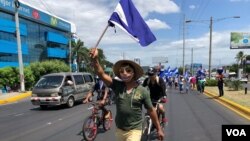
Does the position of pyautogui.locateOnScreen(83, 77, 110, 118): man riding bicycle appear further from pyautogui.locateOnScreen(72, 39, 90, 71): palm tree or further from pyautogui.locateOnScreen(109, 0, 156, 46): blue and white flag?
pyautogui.locateOnScreen(72, 39, 90, 71): palm tree

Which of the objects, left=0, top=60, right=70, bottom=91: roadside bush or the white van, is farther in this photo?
left=0, top=60, right=70, bottom=91: roadside bush

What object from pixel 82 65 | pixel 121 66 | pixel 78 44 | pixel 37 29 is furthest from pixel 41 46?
pixel 121 66

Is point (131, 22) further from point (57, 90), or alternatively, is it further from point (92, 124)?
point (57, 90)

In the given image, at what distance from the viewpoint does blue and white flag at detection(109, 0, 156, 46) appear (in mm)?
6109

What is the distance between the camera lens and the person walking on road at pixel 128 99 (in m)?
4.98

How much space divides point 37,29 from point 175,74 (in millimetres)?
39499

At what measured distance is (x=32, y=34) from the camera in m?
69.2

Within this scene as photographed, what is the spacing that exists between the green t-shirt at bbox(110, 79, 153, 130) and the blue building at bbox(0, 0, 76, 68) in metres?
51.7

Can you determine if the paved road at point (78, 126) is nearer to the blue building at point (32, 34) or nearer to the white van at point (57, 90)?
the white van at point (57, 90)

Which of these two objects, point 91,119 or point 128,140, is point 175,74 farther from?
point 128,140

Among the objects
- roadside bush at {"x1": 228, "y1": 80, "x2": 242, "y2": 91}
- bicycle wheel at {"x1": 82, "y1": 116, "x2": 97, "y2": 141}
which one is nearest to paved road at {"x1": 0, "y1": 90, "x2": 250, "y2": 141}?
bicycle wheel at {"x1": 82, "y1": 116, "x2": 97, "y2": 141}

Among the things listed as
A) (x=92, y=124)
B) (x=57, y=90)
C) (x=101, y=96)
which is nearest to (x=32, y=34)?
(x=57, y=90)

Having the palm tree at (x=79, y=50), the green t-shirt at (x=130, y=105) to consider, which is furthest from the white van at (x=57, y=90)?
the palm tree at (x=79, y=50)

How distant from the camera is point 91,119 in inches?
385
